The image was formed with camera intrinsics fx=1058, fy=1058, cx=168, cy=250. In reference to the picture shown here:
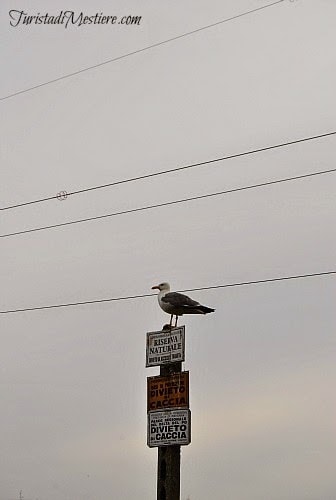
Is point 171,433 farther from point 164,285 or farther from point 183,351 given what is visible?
point 164,285

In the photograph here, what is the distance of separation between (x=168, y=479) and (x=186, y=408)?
72cm

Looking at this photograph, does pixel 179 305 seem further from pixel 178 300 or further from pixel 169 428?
pixel 169 428

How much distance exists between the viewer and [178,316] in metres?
11.3

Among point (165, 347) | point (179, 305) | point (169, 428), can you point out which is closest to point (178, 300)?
point (179, 305)

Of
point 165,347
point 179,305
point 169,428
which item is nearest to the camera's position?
point 169,428

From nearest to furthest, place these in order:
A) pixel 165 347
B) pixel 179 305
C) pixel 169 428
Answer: pixel 169 428 < pixel 165 347 < pixel 179 305

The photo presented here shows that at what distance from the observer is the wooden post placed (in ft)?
32.0

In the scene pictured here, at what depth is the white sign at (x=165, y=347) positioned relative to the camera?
32.2 feet

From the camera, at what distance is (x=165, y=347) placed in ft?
32.7

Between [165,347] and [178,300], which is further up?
[178,300]

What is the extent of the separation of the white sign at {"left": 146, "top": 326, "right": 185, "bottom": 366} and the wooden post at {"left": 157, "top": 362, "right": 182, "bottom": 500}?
0.31 feet

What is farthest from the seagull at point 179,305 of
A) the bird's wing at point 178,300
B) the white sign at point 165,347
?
the white sign at point 165,347

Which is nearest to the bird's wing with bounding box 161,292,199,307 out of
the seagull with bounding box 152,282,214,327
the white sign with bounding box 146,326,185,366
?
the seagull with bounding box 152,282,214,327

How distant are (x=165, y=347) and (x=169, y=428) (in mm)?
765
